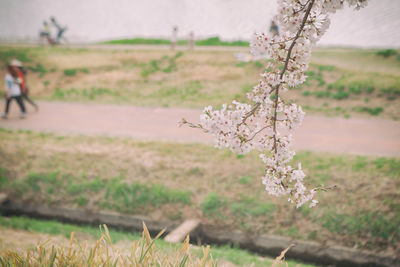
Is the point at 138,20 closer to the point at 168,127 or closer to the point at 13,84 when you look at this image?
the point at 13,84

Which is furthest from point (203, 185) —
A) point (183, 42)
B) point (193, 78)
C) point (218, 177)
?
point (183, 42)

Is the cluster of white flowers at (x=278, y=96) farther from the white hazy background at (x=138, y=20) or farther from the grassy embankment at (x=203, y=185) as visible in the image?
the white hazy background at (x=138, y=20)

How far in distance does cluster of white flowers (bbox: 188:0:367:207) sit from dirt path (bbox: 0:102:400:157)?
4.59 metres

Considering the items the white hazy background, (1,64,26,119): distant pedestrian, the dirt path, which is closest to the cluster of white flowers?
the dirt path

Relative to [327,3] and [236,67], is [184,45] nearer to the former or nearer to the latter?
[236,67]

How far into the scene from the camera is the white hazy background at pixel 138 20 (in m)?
13.8

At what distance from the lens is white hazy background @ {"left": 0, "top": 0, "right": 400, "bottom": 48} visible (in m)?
13.8

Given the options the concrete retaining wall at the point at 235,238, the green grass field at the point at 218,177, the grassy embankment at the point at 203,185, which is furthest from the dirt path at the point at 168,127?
the concrete retaining wall at the point at 235,238

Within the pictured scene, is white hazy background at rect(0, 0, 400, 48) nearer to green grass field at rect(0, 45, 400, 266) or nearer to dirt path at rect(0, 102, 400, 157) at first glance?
green grass field at rect(0, 45, 400, 266)

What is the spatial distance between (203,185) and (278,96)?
4.08m

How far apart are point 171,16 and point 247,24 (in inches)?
965

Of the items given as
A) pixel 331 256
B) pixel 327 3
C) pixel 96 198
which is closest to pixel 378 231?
pixel 331 256

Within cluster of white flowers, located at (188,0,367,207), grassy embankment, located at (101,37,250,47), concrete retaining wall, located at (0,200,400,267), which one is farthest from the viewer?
grassy embankment, located at (101,37,250,47)

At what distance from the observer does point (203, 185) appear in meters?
6.74
